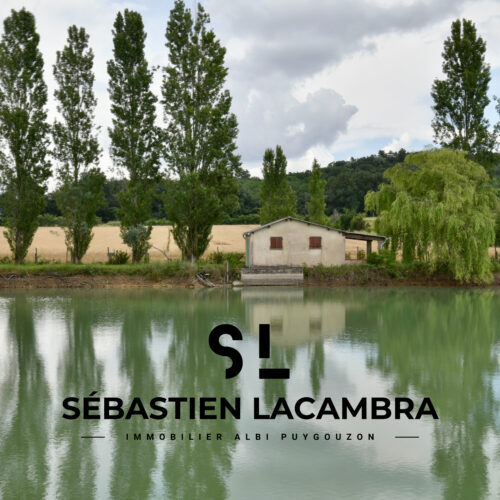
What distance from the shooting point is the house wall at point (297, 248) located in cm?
3712

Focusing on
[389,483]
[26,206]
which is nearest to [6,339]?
[389,483]

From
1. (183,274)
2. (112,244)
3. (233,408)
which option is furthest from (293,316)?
(112,244)

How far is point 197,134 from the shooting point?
36.1 metres

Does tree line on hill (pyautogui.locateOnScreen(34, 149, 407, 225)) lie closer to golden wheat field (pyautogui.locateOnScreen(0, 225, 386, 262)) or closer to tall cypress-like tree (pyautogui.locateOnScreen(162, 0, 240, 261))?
golden wheat field (pyautogui.locateOnScreen(0, 225, 386, 262))

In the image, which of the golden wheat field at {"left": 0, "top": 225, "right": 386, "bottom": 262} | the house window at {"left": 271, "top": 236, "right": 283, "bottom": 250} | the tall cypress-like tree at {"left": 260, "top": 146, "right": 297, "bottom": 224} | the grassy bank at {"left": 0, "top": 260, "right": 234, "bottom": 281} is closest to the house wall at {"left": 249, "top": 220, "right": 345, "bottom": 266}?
the house window at {"left": 271, "top": 236, "right": 283, "bottom": 250}

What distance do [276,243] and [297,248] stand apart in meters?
1.36

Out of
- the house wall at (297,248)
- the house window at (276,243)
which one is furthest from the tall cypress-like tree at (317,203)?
the house window at (276,243)

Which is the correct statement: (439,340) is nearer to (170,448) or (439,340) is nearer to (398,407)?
(398,407)

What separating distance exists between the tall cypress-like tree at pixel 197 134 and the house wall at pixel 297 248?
3052 millimetres

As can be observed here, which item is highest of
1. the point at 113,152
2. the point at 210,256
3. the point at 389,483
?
the point at 113,152

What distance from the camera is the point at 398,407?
947 centimetres

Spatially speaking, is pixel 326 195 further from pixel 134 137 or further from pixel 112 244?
pixel 134 137

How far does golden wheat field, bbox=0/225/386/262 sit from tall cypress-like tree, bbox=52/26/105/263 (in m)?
5.31

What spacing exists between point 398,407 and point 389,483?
113 inches
